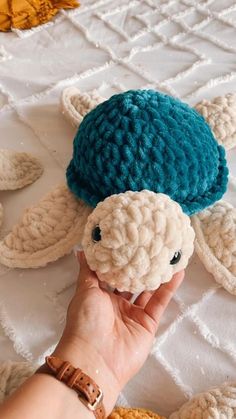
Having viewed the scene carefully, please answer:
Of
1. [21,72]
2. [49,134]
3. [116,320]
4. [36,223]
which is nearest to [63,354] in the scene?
[116,320]

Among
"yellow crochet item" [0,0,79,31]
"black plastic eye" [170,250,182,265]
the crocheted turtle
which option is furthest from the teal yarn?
"yellow crochet item" [0,0,79,31]

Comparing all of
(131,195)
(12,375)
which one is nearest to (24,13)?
(131,195)

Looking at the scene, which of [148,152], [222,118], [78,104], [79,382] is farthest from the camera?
[78,104]

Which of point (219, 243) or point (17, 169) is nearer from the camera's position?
point (219, 243)

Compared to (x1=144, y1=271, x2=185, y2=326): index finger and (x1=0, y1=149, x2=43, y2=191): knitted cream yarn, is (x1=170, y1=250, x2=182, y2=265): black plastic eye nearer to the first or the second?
(x1=144, y1=271, x2=185, y2=326): index finger

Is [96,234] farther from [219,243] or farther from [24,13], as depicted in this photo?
[24,13]

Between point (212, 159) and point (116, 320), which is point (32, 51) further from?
point (116, 320)
